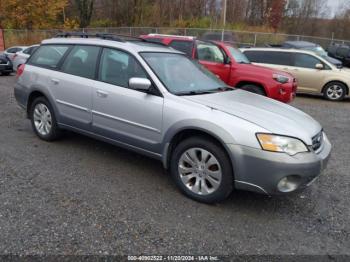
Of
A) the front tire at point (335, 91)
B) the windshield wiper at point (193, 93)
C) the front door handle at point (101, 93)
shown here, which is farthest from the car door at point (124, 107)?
the front tire at point (335, 91)

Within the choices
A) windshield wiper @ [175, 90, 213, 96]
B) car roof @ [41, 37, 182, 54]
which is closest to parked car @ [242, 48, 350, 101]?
car roof @ [41, 37, 182, 54]

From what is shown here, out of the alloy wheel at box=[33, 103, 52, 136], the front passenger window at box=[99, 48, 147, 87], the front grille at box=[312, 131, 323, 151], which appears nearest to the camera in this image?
the front grille at box=[312, 131, 323, 151]

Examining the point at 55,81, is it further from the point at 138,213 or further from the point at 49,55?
the point at 138,213

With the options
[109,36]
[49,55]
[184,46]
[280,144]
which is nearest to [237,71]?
[184,46]

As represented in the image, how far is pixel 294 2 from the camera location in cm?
3762

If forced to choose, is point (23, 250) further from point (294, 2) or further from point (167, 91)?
point (294, 2)

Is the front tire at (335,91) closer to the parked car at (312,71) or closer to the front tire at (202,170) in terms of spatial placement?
the parked car at (312,71)

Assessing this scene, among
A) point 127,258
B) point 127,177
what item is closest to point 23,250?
point 127,258

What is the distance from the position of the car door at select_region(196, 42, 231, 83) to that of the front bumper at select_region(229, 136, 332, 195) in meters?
5.72

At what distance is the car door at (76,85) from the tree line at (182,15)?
2543 centimetres

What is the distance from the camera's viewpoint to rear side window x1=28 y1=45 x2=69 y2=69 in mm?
5156

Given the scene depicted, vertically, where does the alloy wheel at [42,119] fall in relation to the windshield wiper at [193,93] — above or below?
below

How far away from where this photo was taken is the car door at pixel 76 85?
460 centimetres

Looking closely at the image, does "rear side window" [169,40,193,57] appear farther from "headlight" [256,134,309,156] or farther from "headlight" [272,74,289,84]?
"headlight" [256,134,309,156]
